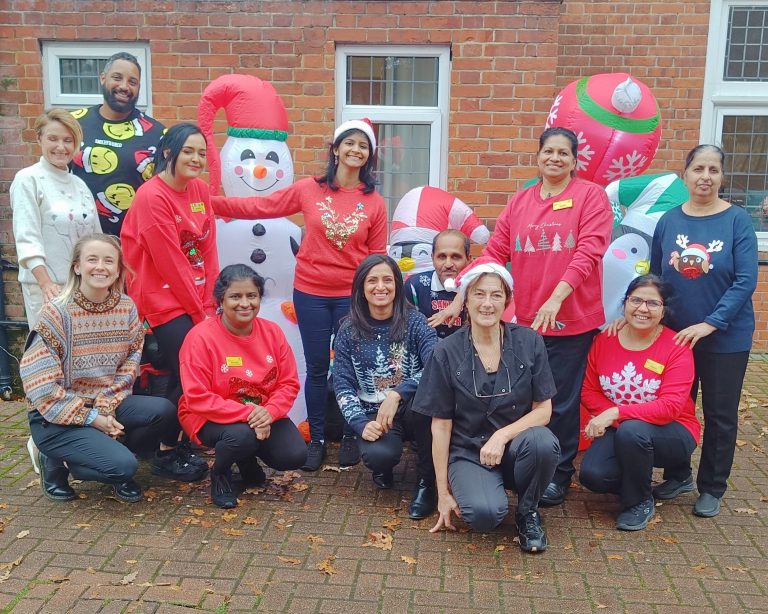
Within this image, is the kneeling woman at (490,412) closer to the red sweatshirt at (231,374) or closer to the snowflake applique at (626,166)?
the red sweatshirt at (231,374)

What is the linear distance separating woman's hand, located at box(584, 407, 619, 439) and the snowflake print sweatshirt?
0.88 m

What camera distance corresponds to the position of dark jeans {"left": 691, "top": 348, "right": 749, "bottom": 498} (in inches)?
139

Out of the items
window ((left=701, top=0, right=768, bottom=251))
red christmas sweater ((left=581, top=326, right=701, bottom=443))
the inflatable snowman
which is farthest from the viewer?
window ((left=701, top=0, right=768, bottom=251))

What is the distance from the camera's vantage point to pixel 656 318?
354 cm

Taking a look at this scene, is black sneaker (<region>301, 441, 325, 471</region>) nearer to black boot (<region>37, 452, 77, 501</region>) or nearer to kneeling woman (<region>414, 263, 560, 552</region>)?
kneeling woman (<region>414, 263, 560, 552</region>)

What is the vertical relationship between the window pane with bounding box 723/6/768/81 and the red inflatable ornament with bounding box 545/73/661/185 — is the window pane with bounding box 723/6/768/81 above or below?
above

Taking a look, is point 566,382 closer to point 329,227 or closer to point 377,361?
point 377,361

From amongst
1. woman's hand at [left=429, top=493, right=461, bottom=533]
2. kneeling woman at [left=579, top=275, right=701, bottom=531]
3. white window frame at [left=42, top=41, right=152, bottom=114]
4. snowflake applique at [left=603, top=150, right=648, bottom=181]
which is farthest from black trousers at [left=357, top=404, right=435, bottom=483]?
white window frame at [left=42, top=41, right=152, bottom=114]

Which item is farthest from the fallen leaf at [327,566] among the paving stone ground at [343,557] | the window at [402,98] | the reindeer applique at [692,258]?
the window at [402,98]

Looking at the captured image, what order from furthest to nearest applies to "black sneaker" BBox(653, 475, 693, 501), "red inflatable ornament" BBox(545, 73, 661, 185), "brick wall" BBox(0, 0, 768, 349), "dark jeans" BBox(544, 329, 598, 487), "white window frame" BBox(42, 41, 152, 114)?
"white window frame" BBox(42, 41, 152, 114)
"brick wall" BBox(0, 0, 768, 349)
"red inflatable ornament" BBox(545, 73, 661, 185)
"black sneaker" BBox(653, 475, 693, 501)
"dark jeans" BBox(544, 329, 598, 487)

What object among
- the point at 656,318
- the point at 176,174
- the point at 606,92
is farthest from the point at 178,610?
the point at 606,92

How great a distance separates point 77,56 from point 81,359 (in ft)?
11.3

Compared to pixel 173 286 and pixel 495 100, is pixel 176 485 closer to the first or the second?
pixel 173 286

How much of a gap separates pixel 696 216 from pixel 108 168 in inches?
127
